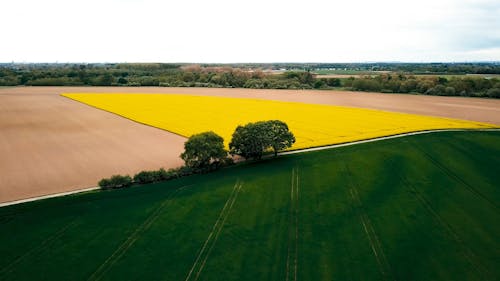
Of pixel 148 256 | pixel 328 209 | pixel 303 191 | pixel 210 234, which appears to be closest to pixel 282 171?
pixel 303 191

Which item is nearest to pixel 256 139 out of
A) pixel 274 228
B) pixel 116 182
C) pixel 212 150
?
pixel 212 150

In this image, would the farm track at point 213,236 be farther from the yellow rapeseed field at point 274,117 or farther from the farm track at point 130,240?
the yellow rapeseed field at point 274,117

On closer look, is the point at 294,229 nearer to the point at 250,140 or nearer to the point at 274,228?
the point at 274,228

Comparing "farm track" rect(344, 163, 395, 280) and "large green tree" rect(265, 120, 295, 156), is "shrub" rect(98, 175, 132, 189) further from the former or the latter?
"farm track" rect(344, 163, 395, 280)

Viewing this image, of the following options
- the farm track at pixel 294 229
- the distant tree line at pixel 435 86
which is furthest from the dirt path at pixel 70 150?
the distant tree line at pixel 435 86

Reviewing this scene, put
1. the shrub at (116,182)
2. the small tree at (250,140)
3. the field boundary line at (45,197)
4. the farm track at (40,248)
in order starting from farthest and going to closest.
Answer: the small tree at (250,140), the shrub at (116,182), the field boundary line at (45,197), the farm track at (40,248)
